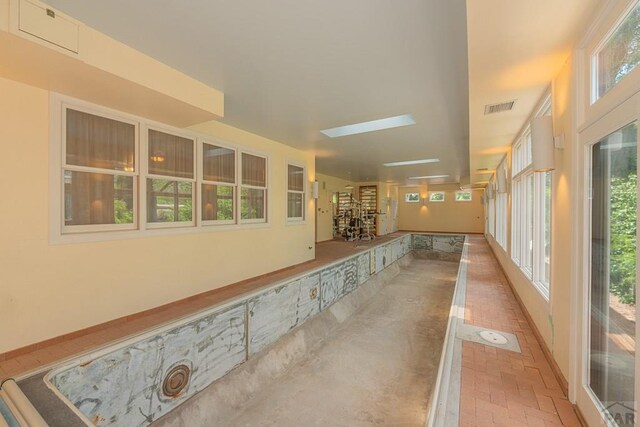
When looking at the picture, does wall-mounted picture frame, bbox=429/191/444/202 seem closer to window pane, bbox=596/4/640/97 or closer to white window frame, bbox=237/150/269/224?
white window frame, bbox=237/150/269/224

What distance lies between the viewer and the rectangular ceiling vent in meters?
3.14

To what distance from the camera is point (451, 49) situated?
2.65m

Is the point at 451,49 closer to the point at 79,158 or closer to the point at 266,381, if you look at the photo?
the point at 266,381

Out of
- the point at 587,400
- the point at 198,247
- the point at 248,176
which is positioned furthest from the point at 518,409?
the point at 248,176

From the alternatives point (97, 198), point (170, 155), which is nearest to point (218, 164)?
point (170, 155)

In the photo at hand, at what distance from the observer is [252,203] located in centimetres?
585

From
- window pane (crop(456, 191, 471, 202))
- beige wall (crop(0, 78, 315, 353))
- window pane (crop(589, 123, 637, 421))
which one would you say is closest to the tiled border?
window pane (crop(589, 123, 637, 421))

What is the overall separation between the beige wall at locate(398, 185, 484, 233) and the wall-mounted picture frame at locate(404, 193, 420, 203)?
18cm

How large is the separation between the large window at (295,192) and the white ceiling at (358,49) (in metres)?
2.57

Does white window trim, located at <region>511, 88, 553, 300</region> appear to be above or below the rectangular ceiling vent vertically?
below

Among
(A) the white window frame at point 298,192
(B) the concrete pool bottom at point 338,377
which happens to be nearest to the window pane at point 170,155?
(A) the white window frame at point 298,192

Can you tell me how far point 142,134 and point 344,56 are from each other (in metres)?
2.93

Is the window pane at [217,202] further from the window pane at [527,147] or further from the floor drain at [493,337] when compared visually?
the window pane at [527,147]

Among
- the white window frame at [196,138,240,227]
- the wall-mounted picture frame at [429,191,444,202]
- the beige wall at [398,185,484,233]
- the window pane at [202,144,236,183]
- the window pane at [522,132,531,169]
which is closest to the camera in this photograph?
the window pane at [522,132,531,169]
